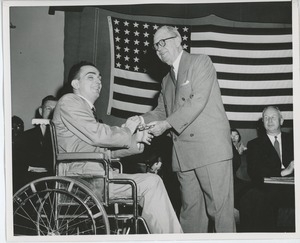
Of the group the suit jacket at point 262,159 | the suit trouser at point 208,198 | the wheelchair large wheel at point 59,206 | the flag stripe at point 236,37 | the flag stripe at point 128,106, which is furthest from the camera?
the flag stripe at point 128,106

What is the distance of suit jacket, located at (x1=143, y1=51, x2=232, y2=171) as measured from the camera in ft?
6.29

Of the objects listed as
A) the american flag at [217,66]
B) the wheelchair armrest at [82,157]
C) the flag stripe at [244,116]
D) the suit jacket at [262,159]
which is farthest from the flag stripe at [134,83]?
the wheelchair armrest at [82,157]

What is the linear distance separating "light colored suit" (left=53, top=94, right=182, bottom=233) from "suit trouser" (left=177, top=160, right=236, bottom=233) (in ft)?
0.70

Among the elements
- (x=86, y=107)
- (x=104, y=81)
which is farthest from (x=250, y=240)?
(x=104, y=81)

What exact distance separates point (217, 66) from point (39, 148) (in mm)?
1221

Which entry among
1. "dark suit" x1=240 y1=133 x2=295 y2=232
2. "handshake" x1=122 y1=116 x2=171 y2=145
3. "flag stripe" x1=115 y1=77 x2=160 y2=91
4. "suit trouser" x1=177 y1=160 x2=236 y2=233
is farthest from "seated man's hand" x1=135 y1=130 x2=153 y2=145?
"flag stripe" x1=115 y1=77 x2=160 y2=91

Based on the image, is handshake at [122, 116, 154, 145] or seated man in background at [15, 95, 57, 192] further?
seated man in background at [15, 95, 57, 192]

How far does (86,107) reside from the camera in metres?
1.89

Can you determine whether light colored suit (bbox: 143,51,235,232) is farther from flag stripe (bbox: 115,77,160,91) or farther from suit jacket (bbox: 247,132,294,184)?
flag stripe (bbox: 115,77,160,91)

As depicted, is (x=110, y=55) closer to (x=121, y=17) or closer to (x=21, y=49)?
(x=121, y=17)

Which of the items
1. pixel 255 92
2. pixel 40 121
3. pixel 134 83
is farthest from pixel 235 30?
pixel 40 121

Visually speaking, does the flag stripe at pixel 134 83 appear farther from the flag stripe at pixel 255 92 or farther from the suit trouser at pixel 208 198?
the suit trouser at pixel 208 198

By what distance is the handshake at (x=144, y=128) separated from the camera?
1.97 meters

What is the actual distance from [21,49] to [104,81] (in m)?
0.81
